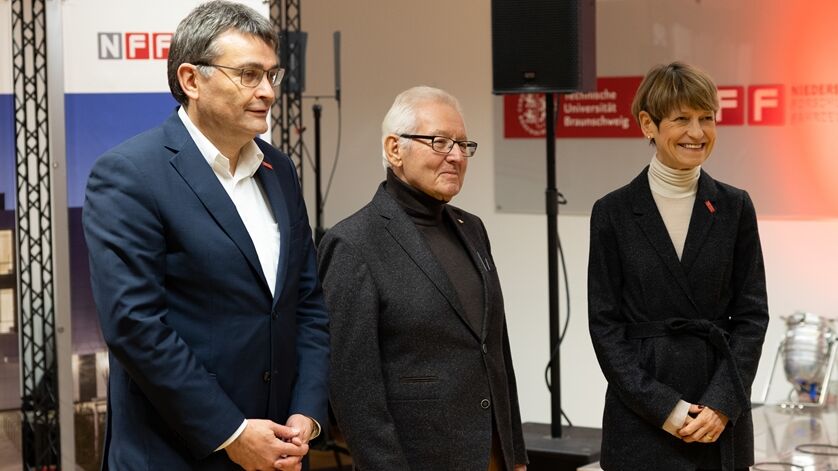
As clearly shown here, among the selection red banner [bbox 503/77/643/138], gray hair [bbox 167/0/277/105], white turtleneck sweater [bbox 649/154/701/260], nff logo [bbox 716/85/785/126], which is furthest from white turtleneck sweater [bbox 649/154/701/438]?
red banner [bbox 503/77/643/138]

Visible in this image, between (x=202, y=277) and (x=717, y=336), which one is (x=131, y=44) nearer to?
(x=202, y=277)

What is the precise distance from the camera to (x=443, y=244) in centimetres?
274

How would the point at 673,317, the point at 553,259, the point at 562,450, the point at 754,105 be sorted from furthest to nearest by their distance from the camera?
the point at 754,105, the point at 553,259, the point at 562,450, the point at 673,317

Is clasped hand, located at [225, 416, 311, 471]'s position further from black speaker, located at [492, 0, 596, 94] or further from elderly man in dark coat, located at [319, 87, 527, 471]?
black speaker, located at [492, 0, 596, 94]

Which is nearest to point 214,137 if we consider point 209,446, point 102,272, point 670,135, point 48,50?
point 102,272

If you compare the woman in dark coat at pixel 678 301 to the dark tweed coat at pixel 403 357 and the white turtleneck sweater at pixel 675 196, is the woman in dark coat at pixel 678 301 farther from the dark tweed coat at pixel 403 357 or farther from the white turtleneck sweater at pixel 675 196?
the dark tweed coat at pixel 403 357

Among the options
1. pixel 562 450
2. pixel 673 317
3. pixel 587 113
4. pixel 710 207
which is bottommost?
pixel 562 450

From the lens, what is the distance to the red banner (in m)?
6.20

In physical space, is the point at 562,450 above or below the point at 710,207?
below

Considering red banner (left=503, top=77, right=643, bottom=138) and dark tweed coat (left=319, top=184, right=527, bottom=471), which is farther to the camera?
red banner (left=503, top=77, right=643, bottom=138)

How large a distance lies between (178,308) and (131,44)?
1679mm

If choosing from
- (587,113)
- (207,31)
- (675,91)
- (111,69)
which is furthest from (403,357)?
(587,113)

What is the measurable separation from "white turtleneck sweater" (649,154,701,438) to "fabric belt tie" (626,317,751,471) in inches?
7.3

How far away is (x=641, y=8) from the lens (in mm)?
6105
